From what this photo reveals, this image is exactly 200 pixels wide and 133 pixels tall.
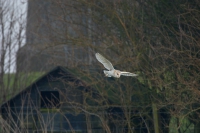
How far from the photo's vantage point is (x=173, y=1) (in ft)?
28.6

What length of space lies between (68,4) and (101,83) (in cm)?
172

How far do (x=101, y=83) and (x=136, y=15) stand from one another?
4.71 feet

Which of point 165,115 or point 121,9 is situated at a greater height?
point 121,9

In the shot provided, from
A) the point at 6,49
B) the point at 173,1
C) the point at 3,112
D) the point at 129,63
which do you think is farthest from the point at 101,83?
the point at 6,49

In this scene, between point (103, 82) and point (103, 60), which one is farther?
point (103, 82)

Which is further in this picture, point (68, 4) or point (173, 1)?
point (68, 4)

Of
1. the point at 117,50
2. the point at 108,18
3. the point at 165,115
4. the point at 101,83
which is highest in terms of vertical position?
the point at 108,18

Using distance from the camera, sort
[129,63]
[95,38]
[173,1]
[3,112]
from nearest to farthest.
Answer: [173,1]
[129,63]
[95,38]
[3,112]

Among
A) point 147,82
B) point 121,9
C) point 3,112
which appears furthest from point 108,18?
point 3,112

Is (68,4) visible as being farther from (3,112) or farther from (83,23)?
(3,112)

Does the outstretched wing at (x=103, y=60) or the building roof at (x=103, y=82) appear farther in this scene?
the building roof at (x=103, y=82)

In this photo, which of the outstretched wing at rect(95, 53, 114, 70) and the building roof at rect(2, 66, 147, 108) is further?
the building roof at rect(2, 66, 147, 108)

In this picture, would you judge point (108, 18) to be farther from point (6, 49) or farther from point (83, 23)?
point (6, 49)

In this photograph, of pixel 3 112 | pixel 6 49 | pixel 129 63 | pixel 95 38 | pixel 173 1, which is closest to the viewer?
pixel 173 1
